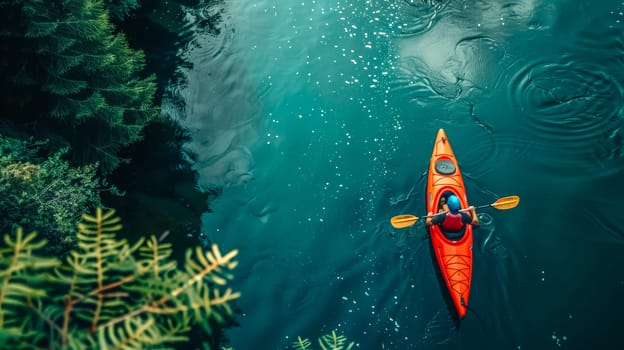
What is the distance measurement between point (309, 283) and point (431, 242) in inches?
89.6

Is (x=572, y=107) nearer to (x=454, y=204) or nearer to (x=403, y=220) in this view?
(x=454, y=204)

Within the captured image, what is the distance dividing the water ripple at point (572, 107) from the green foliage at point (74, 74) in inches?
305

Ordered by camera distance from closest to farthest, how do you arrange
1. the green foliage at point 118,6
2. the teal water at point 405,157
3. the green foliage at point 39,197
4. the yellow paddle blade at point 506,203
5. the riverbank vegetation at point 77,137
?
the green foliage at point 39,197 < the riverbank vegetation at point 77,137 < the teal water at point 405,157 < the yellow paddle blade at point 506,203 < the green foliage at point 118,6

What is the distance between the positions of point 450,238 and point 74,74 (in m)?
6.82

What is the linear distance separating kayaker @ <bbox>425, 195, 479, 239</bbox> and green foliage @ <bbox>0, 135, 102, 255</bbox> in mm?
5504

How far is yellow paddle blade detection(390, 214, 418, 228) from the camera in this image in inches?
291

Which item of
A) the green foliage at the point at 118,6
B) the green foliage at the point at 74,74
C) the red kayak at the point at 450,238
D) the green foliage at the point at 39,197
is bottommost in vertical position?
the red kayak at the point at 450,238

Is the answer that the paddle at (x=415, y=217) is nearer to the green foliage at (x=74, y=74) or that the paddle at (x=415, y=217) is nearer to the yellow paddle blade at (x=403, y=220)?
the yellow paddle blade at (x=403, y=220)

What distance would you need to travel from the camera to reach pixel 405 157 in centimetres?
854

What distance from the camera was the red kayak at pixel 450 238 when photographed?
6781mm

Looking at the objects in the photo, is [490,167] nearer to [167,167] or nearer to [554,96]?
[554,96]

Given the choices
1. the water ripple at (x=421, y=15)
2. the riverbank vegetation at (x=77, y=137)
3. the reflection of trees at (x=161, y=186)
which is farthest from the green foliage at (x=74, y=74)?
the water ripple at (x=421, y=15)

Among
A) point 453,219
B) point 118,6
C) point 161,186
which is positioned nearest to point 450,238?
point 453,219

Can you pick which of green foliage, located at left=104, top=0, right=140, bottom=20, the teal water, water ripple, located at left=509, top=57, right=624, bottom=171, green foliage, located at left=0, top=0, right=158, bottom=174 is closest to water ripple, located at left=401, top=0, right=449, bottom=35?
the teal water
